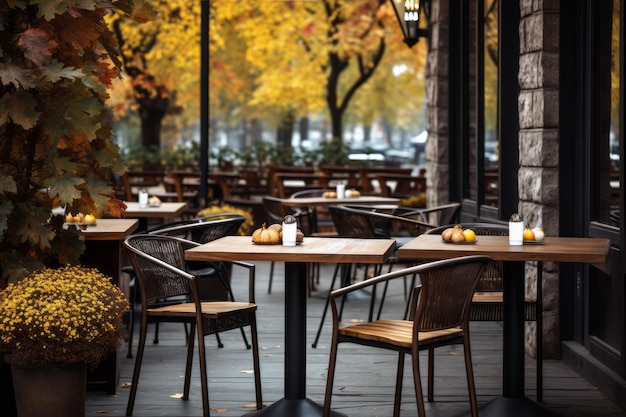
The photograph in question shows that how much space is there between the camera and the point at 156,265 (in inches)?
242

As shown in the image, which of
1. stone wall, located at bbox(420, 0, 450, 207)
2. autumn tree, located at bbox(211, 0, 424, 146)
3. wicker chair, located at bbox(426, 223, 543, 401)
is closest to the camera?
wicker chair, located at bbox(426, 223, 543, 401)

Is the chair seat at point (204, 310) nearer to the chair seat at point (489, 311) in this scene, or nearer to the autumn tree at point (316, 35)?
the chair seat at point (489, 311)

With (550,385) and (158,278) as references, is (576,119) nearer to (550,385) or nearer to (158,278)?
(550,385)

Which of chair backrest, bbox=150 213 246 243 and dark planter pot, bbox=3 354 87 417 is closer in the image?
dark planter pot, bbox=3 354 87 417

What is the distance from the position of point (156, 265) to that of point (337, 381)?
Result: 5.15 ft

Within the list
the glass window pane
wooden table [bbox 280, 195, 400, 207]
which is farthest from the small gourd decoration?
wooden table [bbox 280, 195, 400, 207]

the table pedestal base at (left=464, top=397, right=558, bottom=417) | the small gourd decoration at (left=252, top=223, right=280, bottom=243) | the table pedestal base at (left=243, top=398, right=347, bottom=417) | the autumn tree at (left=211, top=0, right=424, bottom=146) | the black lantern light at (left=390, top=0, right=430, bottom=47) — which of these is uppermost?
the autumn tree at (left=211, top=0, right=424, bottom=146)

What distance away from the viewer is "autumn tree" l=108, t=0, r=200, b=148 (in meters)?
22.9

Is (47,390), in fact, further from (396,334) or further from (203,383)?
(396,334)

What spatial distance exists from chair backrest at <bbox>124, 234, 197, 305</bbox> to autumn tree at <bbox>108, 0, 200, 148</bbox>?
48.9 ft

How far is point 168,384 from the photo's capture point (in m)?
6.99

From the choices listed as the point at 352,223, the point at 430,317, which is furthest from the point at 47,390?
the point at 352,223

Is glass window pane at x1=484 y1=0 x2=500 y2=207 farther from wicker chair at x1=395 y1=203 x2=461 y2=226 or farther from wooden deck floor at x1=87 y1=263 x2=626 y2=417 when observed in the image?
wooden deck floor at x1=87 y1=263 x2=626 y2=417

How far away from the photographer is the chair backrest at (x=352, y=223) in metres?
8.94
